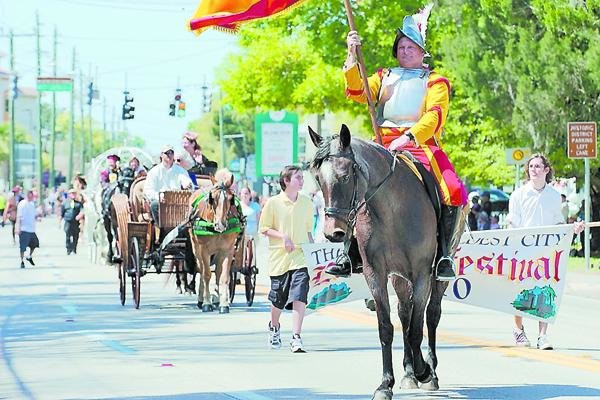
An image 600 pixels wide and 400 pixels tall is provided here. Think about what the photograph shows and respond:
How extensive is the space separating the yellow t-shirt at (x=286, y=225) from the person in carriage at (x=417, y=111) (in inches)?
145

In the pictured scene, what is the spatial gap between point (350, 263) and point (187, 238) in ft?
34.9

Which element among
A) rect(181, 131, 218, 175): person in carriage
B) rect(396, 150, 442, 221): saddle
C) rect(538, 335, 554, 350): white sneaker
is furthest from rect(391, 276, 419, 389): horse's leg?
rect(181, 131, 218, 175): person in carriage

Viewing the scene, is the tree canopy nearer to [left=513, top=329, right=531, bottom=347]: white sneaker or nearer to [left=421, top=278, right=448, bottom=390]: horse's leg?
[left=513, top=329, right=531, bottom=347]: white sneaker

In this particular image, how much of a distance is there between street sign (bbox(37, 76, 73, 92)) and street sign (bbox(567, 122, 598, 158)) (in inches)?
1805

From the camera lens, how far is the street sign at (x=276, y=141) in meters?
46.9

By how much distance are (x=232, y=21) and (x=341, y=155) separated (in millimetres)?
Result: 3551

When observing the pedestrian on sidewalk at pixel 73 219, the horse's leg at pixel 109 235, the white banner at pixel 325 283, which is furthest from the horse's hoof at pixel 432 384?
the pedestrian on sidewalk at pixel 73 219

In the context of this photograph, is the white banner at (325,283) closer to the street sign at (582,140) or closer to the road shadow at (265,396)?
the road shadow at (265,396)

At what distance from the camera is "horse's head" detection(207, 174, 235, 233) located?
2111cm

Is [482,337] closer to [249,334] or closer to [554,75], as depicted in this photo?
[249,334]

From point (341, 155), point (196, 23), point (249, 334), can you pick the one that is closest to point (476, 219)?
point (249, 334)

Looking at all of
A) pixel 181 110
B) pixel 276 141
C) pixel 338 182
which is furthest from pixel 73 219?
pixel 338 182

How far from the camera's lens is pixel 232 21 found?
14.1 m

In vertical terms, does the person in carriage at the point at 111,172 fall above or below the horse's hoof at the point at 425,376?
above
